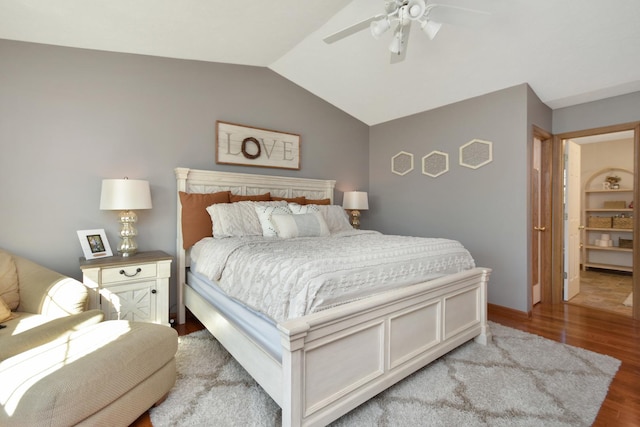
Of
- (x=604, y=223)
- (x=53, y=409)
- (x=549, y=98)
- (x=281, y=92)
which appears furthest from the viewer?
(x=604, y=223)

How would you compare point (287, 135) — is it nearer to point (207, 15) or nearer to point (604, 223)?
point (207, 15)

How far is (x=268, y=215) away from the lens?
116 inches

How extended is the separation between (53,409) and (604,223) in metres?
7.77

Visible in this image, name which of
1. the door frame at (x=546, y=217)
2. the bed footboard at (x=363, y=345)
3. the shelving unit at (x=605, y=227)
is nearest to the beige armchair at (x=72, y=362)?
the bed footboard at (x=363, y=345)

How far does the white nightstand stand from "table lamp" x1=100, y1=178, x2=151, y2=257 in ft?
0.54

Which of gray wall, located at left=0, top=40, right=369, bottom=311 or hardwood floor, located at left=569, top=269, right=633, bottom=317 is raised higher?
gray wall, located at left=0, top=40, right=369, bottom=311

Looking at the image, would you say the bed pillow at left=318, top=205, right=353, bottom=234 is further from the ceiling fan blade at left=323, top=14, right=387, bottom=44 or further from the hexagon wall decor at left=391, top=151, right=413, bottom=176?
the ceiling fan blade at left=323, top=14, right=387, bottom=44

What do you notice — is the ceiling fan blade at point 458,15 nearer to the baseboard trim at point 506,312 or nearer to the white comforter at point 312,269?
the white comforter at point 312,269

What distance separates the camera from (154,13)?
232cm

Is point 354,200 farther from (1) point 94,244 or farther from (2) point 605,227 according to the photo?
(2) point 605,227

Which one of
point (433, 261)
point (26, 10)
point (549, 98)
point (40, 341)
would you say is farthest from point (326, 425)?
point (549, 98)

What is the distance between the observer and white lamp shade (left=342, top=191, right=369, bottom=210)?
169 inches

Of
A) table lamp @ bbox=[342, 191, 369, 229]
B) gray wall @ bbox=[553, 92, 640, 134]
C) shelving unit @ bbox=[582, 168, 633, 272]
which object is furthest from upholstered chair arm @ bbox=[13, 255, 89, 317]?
shelving unit @ bbox=[582, 168, 633, 272]

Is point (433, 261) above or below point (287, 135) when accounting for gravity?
below
